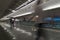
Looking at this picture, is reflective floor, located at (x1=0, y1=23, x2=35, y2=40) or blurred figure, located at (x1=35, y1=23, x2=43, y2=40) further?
reflective floor, located at (x1=0, y1=23, x2=35, y2=40)

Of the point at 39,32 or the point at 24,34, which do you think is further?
the point at 24,34

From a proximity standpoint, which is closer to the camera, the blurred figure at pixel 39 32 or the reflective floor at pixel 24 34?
the blurred figure at pixel 39 32

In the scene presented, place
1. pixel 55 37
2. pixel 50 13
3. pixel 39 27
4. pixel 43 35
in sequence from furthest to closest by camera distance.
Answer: pixel 39 27 → pixel 43 35 → pixel 55 37 → pixel 50 13

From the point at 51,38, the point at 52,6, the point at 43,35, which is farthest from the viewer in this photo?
the point at 43,35

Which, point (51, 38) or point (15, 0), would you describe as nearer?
point (51, 38)

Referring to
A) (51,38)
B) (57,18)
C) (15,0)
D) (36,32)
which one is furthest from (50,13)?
(15,0)

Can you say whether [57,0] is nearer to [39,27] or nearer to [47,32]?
[47,32]

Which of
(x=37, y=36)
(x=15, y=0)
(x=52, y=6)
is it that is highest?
(x=15, y=0)

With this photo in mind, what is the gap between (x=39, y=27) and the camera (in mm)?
2881

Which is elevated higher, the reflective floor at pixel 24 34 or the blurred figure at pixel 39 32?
the blurred figure at pixel 39 32

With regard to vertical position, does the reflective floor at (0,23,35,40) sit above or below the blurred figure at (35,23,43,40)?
below

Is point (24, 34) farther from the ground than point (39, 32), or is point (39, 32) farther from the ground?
point (39, 32)

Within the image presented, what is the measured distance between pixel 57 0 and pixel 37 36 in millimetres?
1526

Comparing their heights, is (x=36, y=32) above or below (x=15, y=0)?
below
